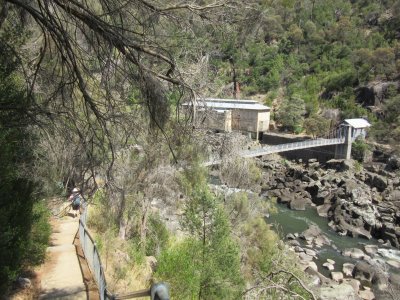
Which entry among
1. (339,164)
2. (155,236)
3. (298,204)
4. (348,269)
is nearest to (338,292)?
(348,269)

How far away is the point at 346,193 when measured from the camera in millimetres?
24953

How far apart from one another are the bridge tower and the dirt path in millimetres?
29929

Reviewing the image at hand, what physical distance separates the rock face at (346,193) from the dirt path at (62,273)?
47.8 feet

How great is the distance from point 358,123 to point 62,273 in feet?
110

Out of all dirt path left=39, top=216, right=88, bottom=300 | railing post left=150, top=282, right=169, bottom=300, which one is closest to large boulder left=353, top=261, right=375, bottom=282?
dirt path left=39, top=216, right=88, bottom=300

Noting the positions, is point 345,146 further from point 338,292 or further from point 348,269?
point 338,292

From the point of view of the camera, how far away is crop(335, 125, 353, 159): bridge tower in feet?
112

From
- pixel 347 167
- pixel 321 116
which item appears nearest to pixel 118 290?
pixel 347 167

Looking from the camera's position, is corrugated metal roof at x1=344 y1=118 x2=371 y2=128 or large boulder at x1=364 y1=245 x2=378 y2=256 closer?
large boulder at x1=364 y1=245 x2=378 y2=256

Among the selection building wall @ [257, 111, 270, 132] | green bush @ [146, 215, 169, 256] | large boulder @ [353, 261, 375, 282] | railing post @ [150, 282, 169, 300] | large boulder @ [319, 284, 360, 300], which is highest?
railing post @ [150, 282, 169, 300]

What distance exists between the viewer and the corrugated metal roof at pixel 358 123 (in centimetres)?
3469

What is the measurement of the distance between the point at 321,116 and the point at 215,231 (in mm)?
35523

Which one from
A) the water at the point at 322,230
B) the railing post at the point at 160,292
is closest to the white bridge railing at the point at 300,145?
the water at the point at 322,230

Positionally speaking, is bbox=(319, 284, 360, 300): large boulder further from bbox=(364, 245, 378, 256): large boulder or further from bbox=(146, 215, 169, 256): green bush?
bbox=(146, 215, 169, 256): green bush
